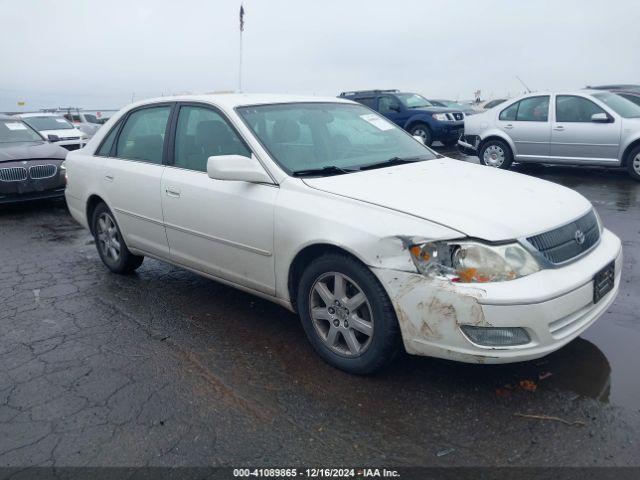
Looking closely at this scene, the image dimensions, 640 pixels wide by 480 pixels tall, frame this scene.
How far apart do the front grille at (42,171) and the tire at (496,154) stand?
307 inches

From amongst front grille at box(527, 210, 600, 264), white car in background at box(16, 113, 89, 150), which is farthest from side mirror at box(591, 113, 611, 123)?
white car in background at box(16, 113, 89, 150)

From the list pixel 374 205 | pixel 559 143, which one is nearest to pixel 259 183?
pixel 374 205

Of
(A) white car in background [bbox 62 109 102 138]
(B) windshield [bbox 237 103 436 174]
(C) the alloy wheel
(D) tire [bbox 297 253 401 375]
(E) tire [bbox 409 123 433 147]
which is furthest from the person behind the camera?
(A) white car in background [bbox 62 109 102 138]

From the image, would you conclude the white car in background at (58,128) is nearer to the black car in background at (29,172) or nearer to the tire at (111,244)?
the black car in background at (29,172)

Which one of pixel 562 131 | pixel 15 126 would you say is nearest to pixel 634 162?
pixel 562 131

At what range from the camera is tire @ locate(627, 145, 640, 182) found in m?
9.19

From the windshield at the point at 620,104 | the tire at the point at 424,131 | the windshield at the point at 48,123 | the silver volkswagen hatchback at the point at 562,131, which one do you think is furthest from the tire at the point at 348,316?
the windshield at the point at 48,123

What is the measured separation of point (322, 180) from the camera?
11.4 ft

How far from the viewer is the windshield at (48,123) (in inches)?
603

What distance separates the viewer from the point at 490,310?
272cm

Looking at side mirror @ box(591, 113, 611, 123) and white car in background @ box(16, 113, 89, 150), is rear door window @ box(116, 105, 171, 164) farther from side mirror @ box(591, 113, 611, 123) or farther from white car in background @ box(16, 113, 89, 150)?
white car in background @ box(16, 113, 89, 150)

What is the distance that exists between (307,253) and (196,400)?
41.5 inches

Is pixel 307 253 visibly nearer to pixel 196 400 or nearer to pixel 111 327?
pixel 196 400

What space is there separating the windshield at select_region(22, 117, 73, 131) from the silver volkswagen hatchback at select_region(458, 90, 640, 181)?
36.4ft
